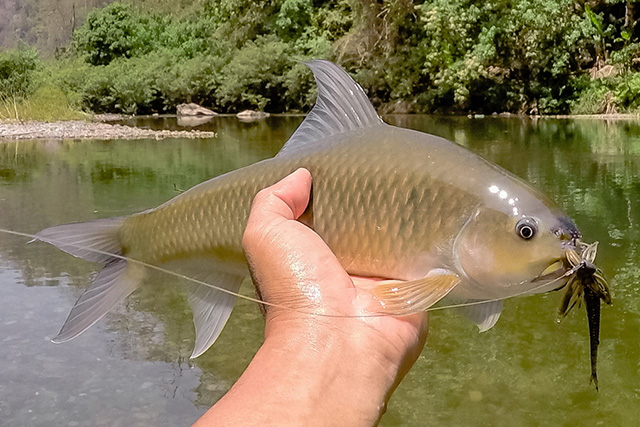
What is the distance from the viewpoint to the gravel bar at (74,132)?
19.9 metres

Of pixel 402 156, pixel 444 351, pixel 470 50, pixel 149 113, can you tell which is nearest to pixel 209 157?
pixel 444 351

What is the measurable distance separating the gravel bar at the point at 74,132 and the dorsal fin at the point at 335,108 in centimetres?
1798

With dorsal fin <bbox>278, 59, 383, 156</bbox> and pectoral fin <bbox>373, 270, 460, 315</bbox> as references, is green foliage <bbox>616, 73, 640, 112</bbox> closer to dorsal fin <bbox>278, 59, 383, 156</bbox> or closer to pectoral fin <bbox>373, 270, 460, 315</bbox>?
dorsal fin <bbox>278, 59, 383, 156</bbox>

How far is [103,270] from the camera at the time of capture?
7.27ft

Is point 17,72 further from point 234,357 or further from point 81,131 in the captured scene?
point 234,357

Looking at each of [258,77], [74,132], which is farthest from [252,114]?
[74,132]

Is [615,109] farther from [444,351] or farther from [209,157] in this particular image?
[444,351]

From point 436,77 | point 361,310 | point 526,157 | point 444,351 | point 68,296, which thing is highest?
point 361,310

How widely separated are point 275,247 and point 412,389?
8.25 feet

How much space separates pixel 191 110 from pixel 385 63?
10246mm

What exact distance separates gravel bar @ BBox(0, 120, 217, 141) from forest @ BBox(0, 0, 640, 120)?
6.24ft

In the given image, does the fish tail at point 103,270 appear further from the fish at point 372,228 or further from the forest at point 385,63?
the forest at point 385,63

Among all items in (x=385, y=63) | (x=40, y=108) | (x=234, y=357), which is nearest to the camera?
(x=234, y=357)

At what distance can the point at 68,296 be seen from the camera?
222 inches
